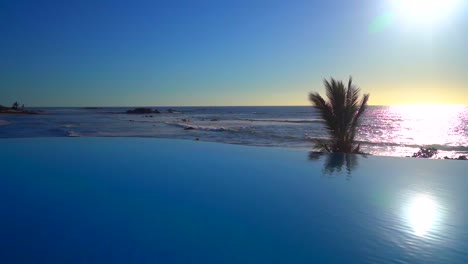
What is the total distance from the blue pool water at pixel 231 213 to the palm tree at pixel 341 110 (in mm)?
3101

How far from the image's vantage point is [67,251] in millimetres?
3088

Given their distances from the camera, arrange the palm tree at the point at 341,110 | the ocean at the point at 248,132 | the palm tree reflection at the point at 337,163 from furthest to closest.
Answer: the ocean at the point at 248,132, the palm tree at the point at 341,110, the palm tree reflection at the point at 337,163

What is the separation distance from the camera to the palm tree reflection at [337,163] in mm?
7196

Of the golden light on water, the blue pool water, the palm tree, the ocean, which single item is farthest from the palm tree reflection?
the golden light on water

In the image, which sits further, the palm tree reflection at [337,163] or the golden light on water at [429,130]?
the golden light on water at [429,130]

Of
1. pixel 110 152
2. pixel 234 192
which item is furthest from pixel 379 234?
pixel 110 152

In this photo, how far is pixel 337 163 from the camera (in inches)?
332

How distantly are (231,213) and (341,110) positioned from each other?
7.48m

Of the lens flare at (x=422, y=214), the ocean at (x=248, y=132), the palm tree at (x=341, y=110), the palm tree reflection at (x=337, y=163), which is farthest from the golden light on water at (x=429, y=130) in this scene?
the lens flare at (x=422, y=214)

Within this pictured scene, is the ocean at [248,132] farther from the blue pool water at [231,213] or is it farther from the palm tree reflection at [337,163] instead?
the blue pool water at [231,213]

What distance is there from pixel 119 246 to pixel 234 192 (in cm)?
236

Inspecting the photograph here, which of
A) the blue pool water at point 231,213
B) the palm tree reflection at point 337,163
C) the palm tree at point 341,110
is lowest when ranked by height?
the blue pool water at point 231,213

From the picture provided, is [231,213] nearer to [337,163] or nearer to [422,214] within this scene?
[422,214]

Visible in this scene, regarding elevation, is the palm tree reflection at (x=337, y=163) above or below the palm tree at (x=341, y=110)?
below
